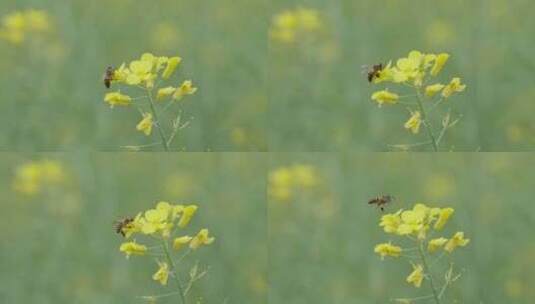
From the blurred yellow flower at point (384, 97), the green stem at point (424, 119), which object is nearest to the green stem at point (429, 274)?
the green stem at point (424, 119)

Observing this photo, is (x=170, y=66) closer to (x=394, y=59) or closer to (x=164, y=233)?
(x=164, y=233)

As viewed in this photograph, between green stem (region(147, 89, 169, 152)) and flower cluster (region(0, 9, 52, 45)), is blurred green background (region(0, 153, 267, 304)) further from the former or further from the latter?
flower cluster (region(0, 9, 52, 45))

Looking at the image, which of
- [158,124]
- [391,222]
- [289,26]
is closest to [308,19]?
[289,26]

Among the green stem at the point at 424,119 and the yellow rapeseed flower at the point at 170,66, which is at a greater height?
the yellow rapeseed flower at the point at 170,66

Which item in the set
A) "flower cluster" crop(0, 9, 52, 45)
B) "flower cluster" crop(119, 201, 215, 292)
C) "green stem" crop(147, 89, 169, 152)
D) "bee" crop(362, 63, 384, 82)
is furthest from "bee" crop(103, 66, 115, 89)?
"bee" crop(362, 63, 384, 82)

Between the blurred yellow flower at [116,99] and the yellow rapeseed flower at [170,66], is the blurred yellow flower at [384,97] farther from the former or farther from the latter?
the blurred yellow flower at [116,99]

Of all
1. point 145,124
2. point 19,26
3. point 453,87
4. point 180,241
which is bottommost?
point 180,241
